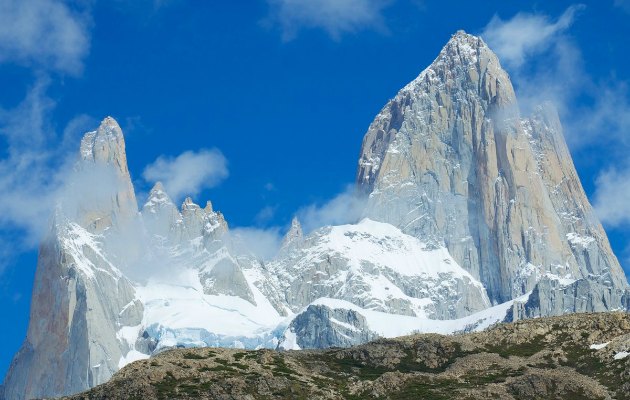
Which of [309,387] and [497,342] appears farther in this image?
[497,342]

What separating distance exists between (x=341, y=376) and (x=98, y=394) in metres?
33.4

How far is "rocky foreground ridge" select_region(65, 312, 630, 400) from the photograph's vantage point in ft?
510

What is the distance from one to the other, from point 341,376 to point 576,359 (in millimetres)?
31626

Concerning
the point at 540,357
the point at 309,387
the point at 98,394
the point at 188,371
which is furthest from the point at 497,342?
the point at 98,394

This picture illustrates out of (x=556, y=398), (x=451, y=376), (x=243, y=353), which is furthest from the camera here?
(x=243, y=353)

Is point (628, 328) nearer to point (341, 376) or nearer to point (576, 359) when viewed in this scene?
point (576, 359)

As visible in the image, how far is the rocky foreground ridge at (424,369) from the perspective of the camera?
156 m

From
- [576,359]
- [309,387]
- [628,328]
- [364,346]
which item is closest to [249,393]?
[309,387]

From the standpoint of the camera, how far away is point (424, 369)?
172875mm

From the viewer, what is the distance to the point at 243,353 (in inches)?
6998

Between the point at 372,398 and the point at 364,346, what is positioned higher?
the point at 364,346

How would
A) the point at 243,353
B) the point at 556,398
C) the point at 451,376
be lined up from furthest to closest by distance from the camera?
the point at 243,353, the point at 451,376, the point at 556,398

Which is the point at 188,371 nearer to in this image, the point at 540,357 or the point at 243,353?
the point at 243,353

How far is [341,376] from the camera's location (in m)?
169
